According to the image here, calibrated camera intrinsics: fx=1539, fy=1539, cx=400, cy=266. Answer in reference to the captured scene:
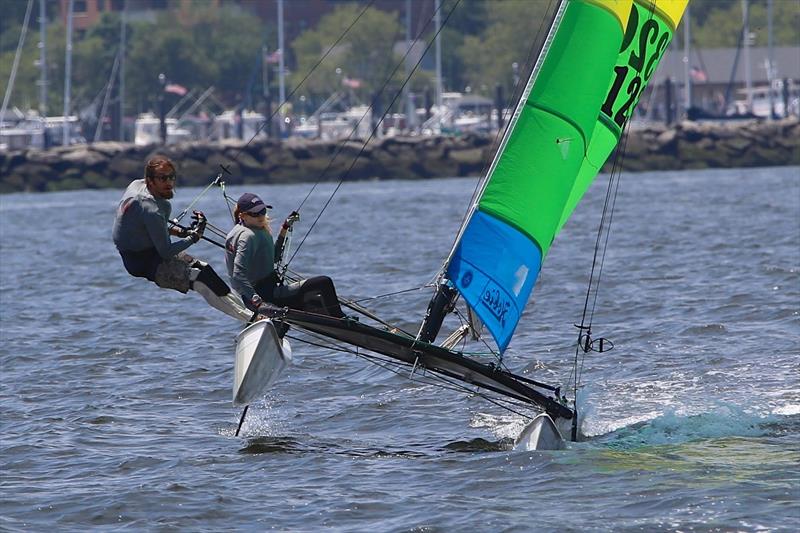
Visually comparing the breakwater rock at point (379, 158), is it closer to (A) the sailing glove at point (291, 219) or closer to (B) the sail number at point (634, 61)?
(B) the sail number at point (634, 61)

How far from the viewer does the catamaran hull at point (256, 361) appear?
10578 mm

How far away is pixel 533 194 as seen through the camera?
37.2 ft

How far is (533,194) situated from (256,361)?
242 cm

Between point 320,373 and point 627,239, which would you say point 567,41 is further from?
point 627,239

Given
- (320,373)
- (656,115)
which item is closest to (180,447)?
(320,373)

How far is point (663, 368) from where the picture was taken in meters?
14.6

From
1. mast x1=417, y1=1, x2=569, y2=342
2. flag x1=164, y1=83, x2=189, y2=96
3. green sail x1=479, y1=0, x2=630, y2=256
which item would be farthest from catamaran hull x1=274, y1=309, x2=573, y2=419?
flag x1=164, y1=83, x2=189, y2=96

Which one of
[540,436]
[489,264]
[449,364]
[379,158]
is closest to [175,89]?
[379,158]

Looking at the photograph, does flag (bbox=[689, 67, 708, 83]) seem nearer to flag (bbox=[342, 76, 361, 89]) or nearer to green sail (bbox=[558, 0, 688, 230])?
flag (bbox=[342, 76, 361, 89])

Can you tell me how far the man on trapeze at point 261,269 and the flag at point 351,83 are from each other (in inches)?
3247

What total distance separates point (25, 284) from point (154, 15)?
9335cm

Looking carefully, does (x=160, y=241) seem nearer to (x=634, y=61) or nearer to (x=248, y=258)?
(x=248, y=258)

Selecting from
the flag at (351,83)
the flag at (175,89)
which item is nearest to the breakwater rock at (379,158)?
the flag at (175,89)

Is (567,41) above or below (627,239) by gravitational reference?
above
